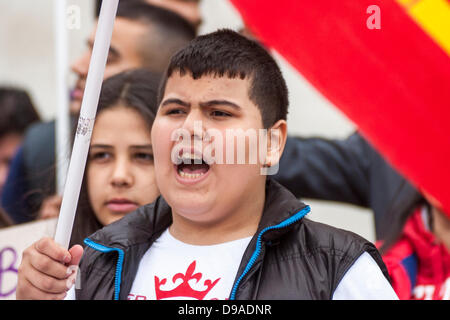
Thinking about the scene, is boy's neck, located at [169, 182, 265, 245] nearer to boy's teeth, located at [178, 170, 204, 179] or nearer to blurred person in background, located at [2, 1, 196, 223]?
boy's teeth, located at [178, 170, 204, 179]

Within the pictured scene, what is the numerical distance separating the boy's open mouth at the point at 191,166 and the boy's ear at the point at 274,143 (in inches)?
5.8

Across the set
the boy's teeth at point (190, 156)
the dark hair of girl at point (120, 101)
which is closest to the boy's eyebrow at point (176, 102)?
the boy's teeth at point (190, 156)

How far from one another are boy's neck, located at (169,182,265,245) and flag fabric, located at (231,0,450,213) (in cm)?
41

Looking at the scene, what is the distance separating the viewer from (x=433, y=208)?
189cm

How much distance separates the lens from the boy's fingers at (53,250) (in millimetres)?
1329

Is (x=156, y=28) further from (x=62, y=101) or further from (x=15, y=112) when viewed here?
(x=15, y=112)

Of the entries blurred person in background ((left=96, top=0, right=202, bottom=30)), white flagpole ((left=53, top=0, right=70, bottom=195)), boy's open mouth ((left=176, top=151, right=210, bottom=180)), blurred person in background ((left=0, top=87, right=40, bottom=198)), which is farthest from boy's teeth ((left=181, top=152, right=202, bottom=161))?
blurred person in background ((left=0, top=87, right=40, bottom=198))

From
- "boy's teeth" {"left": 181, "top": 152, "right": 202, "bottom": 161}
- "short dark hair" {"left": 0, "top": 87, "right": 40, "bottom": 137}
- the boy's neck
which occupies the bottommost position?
the boy's neck

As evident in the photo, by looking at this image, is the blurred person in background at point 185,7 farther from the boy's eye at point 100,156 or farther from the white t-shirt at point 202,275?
the white t-shirt at point 202,275

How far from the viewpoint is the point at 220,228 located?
4.84 ft

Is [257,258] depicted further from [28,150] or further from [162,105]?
[28,150]

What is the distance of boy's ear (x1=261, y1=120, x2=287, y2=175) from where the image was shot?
150 centimetres

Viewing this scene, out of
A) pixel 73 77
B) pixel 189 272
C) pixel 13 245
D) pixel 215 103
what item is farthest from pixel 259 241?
pixel 73 77
